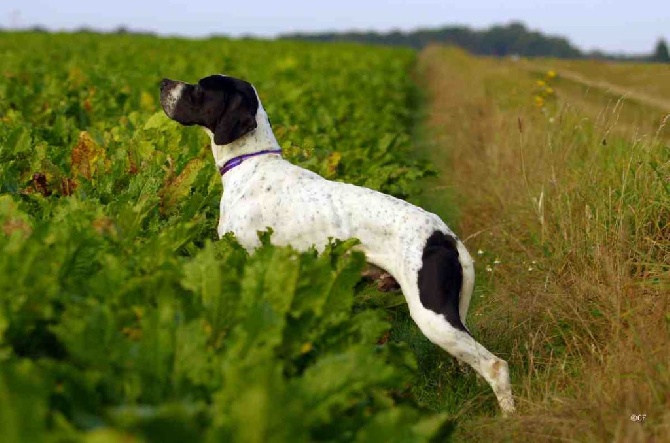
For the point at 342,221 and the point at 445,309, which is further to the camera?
the point at 342,221

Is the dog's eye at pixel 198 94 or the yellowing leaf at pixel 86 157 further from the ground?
the dog's eye at pixel 198 94

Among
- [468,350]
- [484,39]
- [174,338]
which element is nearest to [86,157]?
[468,350]

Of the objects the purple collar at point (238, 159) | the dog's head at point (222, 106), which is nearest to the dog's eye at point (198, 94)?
the dog's head at point (222, 106)

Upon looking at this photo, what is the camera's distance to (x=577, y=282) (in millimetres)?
5133

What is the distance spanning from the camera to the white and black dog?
4.16 m

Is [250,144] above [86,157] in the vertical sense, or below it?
above

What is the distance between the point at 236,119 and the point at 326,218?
3.04 feet

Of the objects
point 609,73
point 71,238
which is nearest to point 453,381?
point 71,238

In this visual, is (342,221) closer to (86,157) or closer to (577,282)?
(577,282)

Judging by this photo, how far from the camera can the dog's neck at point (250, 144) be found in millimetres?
5211

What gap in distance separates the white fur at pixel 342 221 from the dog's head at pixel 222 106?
3.0 inches

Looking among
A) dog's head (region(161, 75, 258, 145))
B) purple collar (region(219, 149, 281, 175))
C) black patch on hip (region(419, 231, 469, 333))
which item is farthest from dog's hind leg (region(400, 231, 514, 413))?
dog's head (region(161, 75, 258, 145))

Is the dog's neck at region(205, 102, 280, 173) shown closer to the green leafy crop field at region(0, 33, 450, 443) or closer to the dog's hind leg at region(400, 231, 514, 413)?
the green leafy crop field at region(0, 33, 450, 443)

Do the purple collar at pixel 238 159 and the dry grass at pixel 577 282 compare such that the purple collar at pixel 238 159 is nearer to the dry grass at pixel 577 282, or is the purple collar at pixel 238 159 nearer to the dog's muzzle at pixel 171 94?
the dog's muzzle at pixel 171 94
